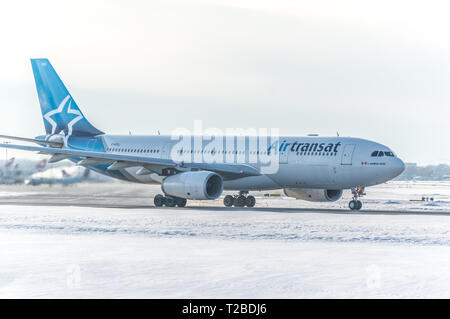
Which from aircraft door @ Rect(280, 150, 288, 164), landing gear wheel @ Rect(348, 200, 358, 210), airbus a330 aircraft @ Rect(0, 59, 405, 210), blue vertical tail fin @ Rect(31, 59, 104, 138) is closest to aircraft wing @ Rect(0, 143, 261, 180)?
airbus a330 aircraft @ Rect(0, 59, 405, 210)

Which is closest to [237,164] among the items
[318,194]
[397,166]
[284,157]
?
[284,157]

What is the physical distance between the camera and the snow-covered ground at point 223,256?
45.9 feet

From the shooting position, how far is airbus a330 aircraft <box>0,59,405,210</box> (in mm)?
33719

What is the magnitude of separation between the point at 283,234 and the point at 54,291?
1017 cm

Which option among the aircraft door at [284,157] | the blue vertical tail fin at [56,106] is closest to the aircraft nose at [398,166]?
the aircraft door at [284,157]

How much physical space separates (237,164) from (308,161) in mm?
3687

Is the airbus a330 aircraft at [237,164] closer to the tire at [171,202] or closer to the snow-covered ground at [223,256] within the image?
the tire at [171,202]

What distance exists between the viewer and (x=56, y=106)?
4303cm

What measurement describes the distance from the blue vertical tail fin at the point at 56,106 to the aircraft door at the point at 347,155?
48.2 ft

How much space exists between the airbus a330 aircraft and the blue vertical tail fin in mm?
1249

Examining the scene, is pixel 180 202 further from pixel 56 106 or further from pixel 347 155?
pixel 56 106

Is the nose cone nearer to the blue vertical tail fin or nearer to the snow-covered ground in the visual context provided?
the snow-covered ground

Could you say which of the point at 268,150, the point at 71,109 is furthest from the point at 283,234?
the point at 71,109
